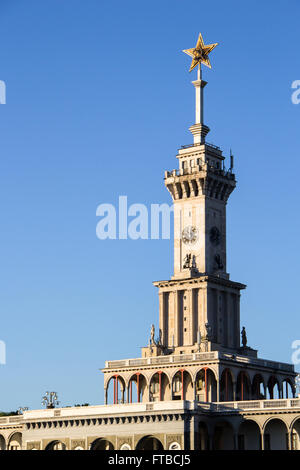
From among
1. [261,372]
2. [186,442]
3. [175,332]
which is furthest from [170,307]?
[186,442]

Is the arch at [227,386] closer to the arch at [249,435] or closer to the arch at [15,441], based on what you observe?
the arch at [249,435]

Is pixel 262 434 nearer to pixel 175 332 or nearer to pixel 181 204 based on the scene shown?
pixel 175 332

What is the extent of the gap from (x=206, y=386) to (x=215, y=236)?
25929mm

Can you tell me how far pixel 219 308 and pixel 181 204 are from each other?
16.8 metres

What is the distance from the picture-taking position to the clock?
196250mm

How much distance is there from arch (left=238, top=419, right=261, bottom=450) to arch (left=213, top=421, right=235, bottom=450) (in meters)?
1.18

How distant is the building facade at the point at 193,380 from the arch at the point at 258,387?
0.47 feet

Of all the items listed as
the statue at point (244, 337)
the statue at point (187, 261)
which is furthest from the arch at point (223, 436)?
the statue at point (187, 261)

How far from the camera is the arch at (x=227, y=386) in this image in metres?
183

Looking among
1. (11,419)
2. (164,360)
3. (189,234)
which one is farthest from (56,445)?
(189,234)

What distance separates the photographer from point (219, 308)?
194m

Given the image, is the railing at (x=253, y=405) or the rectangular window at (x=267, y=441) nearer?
the railing at (x=253, y=405)
